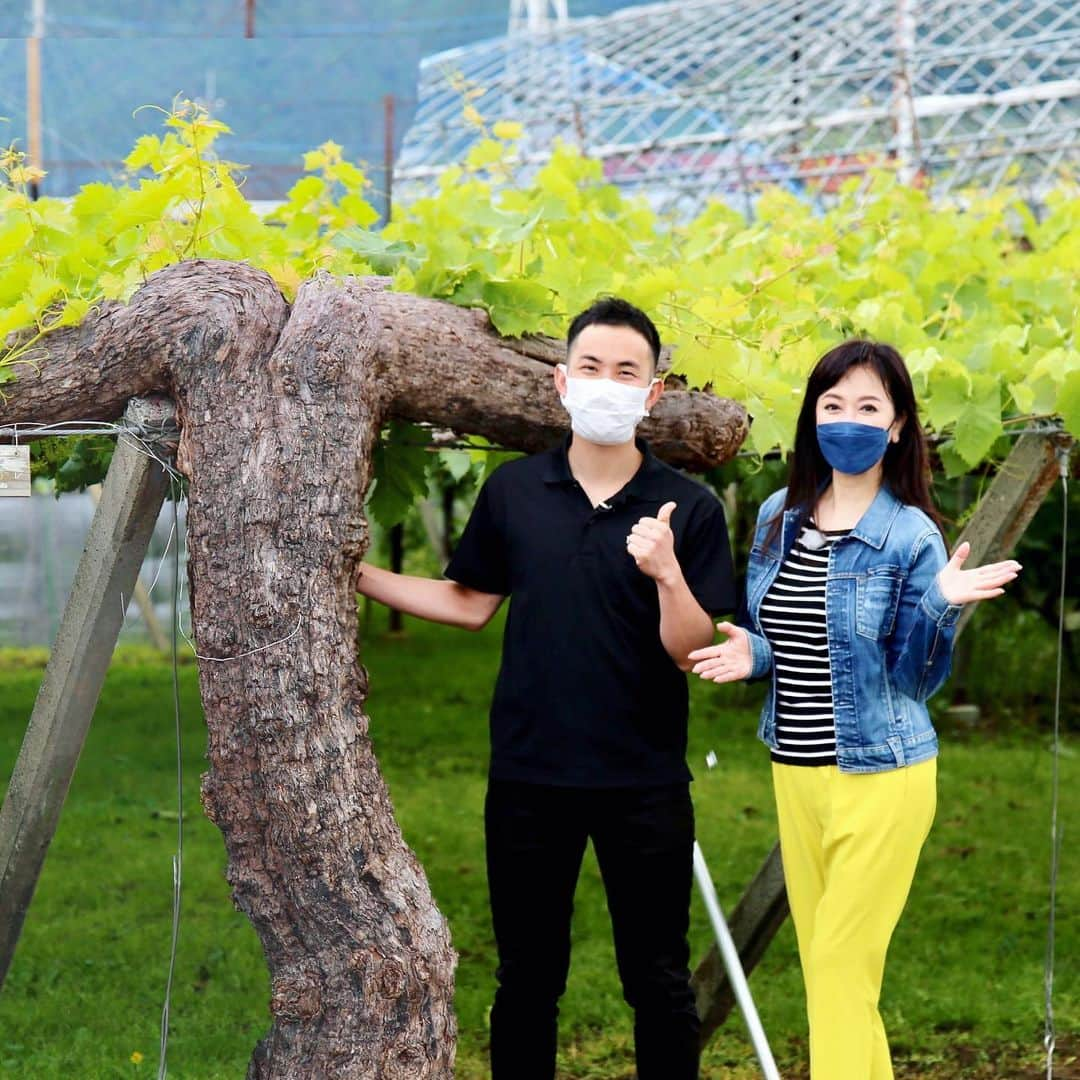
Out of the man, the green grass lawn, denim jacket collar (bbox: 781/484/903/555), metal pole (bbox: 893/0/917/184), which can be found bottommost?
the green grass lawn

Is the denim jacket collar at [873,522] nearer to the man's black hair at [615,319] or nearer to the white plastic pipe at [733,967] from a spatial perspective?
the man's black hair at [615,319]

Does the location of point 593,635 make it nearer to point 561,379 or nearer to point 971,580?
point 561,379

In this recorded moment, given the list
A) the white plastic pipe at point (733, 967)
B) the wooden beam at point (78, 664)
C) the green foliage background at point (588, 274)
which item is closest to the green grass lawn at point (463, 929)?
the wooden beam at point (78, 664)

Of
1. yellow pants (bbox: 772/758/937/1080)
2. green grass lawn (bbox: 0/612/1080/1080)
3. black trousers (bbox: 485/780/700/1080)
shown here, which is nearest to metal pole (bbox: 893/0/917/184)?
green grass lawn (bbox: 0/612/1080/1080)

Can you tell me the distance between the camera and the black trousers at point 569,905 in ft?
8.28

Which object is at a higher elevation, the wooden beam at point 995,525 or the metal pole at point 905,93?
the metal pole at point 905,93

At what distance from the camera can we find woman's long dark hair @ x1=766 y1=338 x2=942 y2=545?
8.44ft

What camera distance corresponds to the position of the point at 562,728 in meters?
2.51

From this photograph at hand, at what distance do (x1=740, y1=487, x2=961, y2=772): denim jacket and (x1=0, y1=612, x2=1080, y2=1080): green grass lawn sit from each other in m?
1.64

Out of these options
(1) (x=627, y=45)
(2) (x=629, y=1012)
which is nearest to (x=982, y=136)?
(1) (x=627, y=45)

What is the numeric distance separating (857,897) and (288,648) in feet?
3.32

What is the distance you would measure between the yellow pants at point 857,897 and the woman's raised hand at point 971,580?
0.31 metres

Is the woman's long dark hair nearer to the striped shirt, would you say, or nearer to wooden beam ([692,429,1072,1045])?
the striped shirt

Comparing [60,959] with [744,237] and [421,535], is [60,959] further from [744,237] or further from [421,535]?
[421,535]
